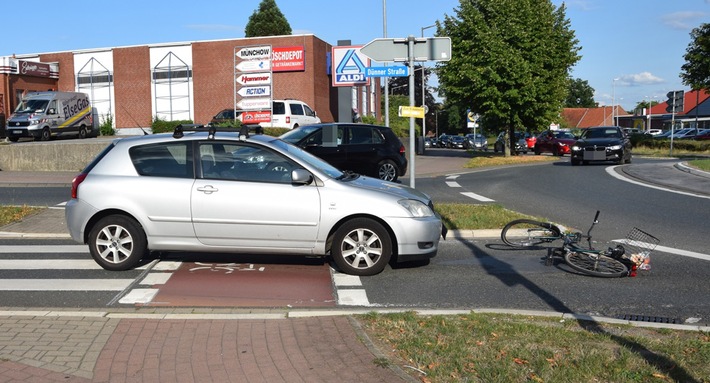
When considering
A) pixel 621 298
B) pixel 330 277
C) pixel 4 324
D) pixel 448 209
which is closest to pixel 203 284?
pixel 330 277

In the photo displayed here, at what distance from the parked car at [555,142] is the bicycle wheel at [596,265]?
1266 inches

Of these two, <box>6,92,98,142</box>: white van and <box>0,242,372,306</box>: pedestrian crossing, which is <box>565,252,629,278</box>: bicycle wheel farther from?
<box>6,92,98,142</box>: white van

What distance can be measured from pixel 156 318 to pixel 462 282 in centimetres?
338

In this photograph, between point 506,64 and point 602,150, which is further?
point 506,64

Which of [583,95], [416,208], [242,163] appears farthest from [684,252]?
[583,95]

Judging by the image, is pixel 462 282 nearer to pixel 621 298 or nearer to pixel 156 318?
pixel 621 298

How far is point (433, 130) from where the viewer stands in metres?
106

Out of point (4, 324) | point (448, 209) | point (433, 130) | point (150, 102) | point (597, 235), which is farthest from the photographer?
point (433, 130)

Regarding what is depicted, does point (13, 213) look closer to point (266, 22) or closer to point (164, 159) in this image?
point (164, 159)

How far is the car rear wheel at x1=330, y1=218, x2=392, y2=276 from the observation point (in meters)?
8.04

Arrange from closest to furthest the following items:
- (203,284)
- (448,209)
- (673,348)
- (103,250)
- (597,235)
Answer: (673,348) < (203,284) < (103,250) < (597,235) < (448,209)

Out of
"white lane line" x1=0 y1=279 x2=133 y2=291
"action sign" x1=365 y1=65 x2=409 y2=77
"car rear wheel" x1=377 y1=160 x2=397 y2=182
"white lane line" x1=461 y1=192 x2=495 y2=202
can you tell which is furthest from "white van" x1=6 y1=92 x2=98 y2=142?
"white lane line" x1=0 y1=279 x2=133 y2=291

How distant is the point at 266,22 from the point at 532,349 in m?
67.9

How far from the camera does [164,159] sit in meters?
8.43
